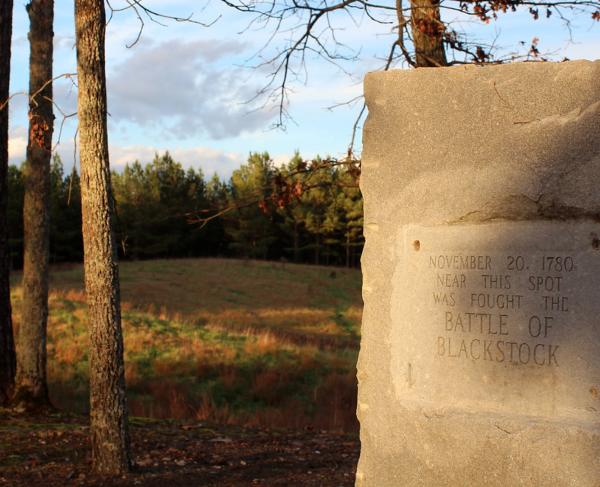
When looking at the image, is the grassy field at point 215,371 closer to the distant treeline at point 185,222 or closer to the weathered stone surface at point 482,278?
the weathered stone surface at point 482,278

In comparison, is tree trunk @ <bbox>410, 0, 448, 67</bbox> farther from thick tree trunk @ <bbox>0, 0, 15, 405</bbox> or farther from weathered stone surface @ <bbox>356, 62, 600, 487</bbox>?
thick tree trunk @ <bbox>0, 0, 15, 405</bbox>

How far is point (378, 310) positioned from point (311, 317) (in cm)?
2416

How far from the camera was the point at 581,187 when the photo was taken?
393 cm

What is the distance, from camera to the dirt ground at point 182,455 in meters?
6.66

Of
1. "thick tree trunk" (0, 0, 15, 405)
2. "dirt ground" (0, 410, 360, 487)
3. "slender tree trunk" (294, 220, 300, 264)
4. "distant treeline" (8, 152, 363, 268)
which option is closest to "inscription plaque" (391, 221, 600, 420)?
"dirt ground" (0, 410, 360, 487)

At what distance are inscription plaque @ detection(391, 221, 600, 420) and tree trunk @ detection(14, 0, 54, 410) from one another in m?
6.29

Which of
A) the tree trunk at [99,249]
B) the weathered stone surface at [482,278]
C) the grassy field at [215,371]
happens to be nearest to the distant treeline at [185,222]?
the grassy field at [215,371]

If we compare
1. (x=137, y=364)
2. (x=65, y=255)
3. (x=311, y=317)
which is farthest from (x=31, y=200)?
(x=65, y=255)

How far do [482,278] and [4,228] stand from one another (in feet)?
22.8

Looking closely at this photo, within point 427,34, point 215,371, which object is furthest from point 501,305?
point 215,371

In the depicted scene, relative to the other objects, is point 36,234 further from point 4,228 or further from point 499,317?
point 499,317

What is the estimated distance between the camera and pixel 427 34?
295 inches

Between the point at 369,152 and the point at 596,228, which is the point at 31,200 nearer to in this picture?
the point at 369,152

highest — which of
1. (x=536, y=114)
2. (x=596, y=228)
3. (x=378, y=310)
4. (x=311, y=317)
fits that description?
(x=536, y=114)
